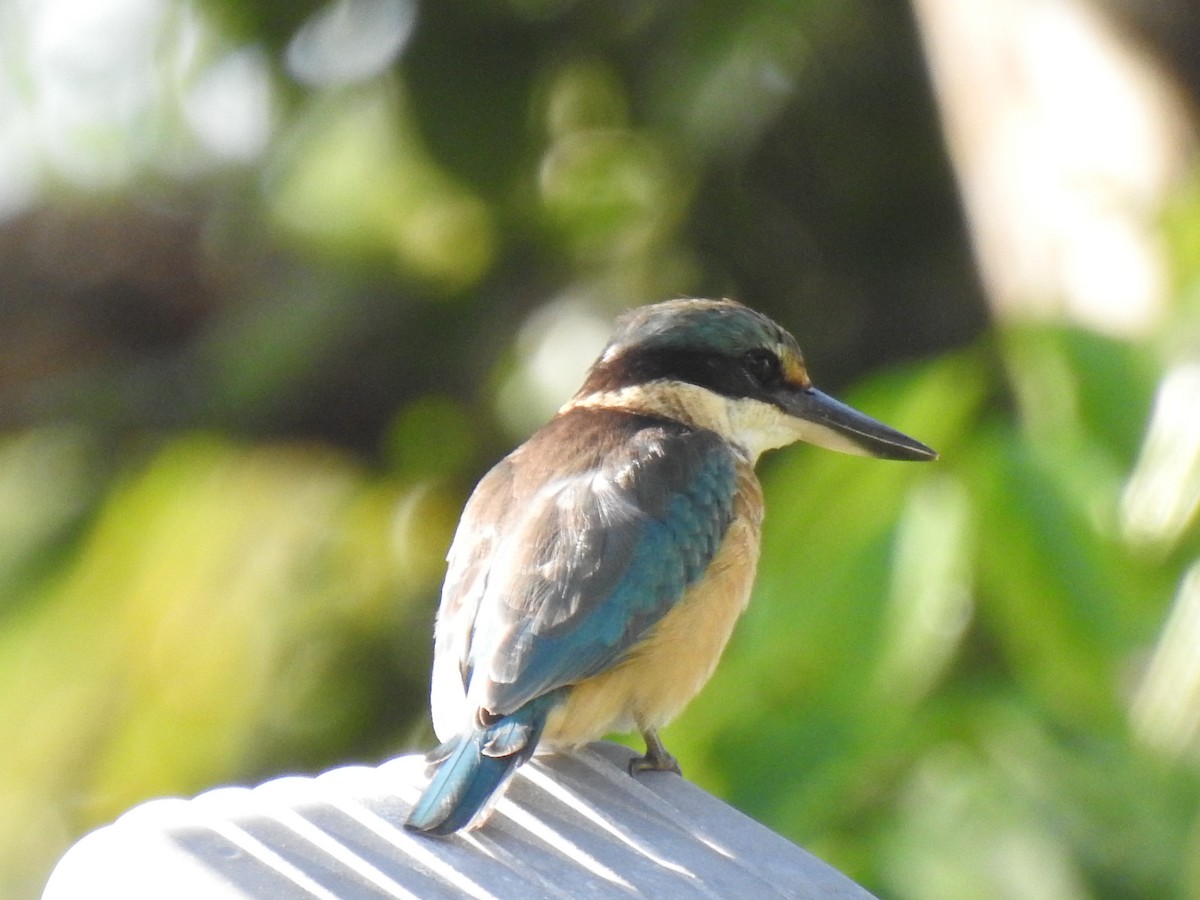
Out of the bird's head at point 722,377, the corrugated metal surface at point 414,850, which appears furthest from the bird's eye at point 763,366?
the corrugated metal surface at point 414,850

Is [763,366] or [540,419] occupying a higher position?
[763,366]

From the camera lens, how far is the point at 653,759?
2.88 m

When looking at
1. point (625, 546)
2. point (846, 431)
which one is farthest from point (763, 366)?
point (625, 546)

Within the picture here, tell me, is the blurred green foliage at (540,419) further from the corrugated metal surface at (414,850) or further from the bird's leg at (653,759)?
the corrugated metal surface at (414,850)

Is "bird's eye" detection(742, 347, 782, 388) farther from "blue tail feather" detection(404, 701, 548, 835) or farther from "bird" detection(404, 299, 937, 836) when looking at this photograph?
"blue tail feather" detection(404, 701, 548, 835)

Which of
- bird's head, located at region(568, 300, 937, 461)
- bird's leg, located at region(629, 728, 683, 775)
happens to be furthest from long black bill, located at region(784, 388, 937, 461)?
bird's leg, located at region(629, 728, 683, 775)

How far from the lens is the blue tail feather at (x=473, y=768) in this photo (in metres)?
2.10

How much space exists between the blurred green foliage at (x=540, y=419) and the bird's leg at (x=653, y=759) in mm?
38

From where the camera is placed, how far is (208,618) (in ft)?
13.9

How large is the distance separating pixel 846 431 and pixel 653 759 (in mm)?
825

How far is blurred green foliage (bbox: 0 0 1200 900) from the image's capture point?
104 inches

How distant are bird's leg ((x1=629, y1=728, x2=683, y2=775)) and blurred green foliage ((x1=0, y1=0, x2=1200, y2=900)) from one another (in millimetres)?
38

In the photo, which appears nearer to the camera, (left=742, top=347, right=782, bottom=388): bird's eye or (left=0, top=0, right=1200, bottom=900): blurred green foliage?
(left=0, top=0, right=1200, bottom=900): blurred green foliage

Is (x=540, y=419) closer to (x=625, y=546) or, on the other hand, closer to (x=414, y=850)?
(x=625, y=546)
